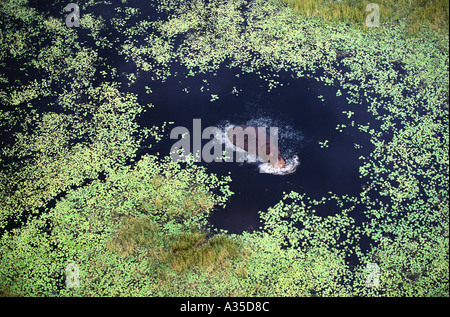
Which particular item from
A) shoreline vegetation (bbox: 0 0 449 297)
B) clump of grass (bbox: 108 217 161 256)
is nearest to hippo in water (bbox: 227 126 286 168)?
shoreline vegetation (bbox: 0 0 449 297)

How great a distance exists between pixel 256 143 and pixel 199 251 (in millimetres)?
1694

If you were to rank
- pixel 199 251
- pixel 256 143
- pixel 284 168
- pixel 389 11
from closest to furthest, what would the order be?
pixel 199 251 → pixel 284 168 → pixel 256 143 → pixel 389 11

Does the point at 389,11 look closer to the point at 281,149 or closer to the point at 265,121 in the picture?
the point at 265,121

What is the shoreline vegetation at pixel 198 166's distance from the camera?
15.3 ft

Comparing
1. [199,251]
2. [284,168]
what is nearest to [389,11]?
[284,168]

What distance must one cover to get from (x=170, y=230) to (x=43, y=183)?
1852mm

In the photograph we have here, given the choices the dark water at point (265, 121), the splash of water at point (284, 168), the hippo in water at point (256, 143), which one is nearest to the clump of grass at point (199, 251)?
the dark water at point (265, 121)

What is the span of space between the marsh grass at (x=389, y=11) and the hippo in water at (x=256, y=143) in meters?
2.81

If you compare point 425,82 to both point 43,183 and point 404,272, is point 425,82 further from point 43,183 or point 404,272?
point 43,183

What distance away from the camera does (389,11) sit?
727 centimetres

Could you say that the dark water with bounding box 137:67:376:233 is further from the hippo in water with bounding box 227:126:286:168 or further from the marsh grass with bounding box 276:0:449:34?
the marsh grass with bounding box 276:0:449:34

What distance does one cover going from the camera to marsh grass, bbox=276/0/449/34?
23.1 ft

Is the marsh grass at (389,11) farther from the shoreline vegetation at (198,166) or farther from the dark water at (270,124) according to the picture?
the dark water at (270,124)
